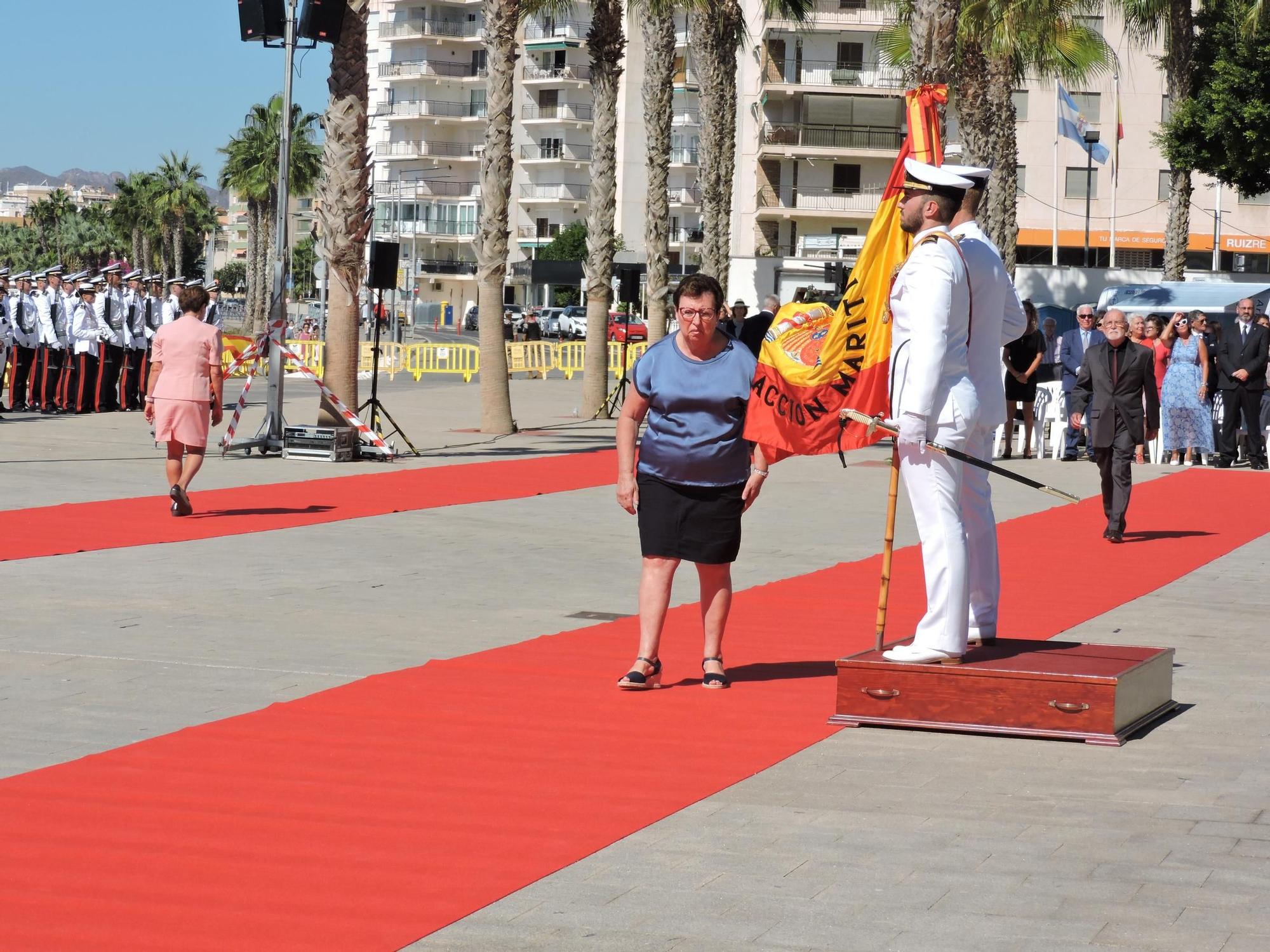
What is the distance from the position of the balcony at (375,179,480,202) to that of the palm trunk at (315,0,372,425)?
4119 inches

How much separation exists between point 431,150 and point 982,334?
122 m

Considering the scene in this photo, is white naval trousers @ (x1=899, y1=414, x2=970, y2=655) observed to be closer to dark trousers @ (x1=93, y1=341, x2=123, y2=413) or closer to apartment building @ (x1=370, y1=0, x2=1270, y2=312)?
dark trousers @ (x1=93, y1=341, x2=123, y2=413)

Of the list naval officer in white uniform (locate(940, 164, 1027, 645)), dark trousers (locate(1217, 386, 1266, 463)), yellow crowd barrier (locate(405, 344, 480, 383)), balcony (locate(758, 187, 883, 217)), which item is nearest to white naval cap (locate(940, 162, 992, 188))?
naval officer in white uniform (locate(940, 164, 1027, 645))

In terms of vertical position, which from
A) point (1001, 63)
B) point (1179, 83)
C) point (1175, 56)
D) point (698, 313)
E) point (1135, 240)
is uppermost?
point (1175, 56)

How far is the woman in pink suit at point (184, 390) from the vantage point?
14.4 m

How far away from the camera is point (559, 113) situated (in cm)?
11694

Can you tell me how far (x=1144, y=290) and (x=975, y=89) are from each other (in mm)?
7998

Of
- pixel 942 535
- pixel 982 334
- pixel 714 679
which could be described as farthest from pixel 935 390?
pixel 714 679

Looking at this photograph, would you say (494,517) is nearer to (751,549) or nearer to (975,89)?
(751,549)

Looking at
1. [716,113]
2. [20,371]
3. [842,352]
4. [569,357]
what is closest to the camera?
[842,352]

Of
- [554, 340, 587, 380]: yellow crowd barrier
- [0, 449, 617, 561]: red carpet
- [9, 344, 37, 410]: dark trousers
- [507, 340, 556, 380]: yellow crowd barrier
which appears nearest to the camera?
[0, 449, 617, 561]: red carpet

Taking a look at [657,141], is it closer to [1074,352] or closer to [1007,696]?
[1074,352]

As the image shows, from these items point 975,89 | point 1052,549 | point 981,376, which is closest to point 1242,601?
point 1052,549

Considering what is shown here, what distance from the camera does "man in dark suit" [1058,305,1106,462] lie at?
2362cm
